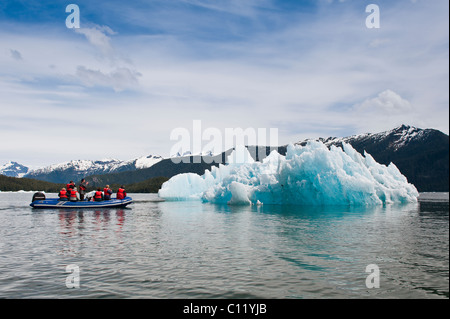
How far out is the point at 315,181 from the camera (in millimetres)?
52719

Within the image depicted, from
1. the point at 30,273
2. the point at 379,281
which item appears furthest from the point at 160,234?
the point at 379,281

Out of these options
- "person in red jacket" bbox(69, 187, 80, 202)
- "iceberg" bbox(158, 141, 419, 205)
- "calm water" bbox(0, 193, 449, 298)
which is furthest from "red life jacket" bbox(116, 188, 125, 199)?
"calm water" bbox(0, 193, 449, 298)

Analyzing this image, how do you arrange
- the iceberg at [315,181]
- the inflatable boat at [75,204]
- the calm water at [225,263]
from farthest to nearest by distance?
the iceberg at [315,181] → the inflatable boat at [75,204] → the calm water at [225,263]

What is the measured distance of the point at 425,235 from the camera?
25078 mm

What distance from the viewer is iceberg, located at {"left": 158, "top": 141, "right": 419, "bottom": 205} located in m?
51.7

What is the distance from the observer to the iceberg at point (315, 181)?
169 ft

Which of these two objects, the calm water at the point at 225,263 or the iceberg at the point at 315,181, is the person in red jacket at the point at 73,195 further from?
the calm water at the point at 225,263

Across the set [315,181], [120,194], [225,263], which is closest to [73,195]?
[120,194]

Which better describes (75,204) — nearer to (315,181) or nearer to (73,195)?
(73,195)

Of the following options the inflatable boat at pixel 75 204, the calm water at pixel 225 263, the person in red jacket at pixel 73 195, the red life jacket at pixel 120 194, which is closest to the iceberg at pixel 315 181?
the red life jacket at pixel 120 194

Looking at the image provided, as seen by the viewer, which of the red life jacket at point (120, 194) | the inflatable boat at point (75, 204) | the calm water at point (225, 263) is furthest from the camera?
the red life jacket at point (120, 194)

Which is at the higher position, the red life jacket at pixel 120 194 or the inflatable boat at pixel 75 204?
the red life jacket at pixel 120 194
